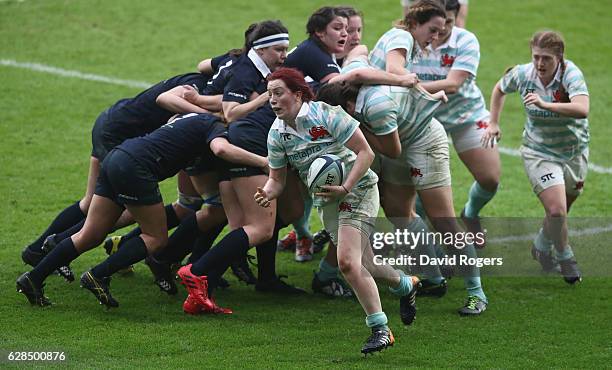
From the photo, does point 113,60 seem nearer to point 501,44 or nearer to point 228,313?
point 501,44

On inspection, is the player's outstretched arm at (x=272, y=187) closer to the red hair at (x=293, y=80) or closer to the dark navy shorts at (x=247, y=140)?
the red hair at (x=293, y=80)

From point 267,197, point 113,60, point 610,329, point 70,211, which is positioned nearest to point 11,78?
point 113,60

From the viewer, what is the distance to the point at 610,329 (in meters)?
7.39

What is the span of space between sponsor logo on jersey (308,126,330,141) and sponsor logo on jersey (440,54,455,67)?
7.36 feet

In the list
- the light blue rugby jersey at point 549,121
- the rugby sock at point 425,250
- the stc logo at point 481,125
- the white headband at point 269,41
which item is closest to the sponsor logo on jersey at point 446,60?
the light blue rugby jersey at point 549,121

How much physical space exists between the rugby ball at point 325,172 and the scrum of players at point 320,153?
60 mm

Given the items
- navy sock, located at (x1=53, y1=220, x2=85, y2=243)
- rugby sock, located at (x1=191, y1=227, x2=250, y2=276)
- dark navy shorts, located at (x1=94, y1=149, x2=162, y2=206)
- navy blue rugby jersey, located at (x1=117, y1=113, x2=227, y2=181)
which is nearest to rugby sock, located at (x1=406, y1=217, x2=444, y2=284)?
rugby sock, located at (x1=191, y1=227, x2=250, y2=276)

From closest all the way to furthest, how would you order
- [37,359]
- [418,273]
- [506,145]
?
[37,359], [418,273], [506,145]

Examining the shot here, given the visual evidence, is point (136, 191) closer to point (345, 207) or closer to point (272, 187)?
point (272, 187)

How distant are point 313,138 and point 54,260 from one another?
2.05 meters

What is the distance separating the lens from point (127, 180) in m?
7.40

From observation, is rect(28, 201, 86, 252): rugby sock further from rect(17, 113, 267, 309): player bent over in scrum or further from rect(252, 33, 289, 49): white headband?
rect(252, 33, 289, 49): white headband

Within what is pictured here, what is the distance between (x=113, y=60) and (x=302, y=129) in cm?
826

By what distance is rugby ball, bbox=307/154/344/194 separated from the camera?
6719 millimetres
